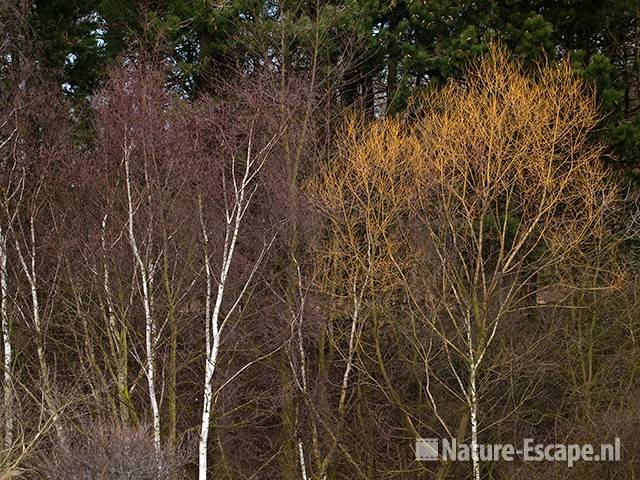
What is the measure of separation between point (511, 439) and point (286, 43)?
9523 mm

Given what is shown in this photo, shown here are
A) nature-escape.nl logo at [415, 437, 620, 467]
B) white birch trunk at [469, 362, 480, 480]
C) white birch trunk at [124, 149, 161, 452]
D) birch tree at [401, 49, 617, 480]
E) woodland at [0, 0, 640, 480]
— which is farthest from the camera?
nature-escape.nl logo at [415, 437, 620, 467]

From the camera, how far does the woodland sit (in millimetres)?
14594

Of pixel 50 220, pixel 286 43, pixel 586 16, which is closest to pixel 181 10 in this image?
pixel 286 43

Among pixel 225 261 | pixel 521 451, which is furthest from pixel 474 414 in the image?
pixel 225 261

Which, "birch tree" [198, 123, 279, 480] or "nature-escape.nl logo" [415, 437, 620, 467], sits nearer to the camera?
"birch tree" [198, 123, 279, 480]

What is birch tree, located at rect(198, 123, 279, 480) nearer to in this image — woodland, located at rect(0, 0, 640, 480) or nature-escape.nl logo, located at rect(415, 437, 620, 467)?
woodland, located at rect(0, 0, 640, 480)

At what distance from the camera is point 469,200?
15.3 m

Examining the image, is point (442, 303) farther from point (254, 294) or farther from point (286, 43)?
point (286, 43)

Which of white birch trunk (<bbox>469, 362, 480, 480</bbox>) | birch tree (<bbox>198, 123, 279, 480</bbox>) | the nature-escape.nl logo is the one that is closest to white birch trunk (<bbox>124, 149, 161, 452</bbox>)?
birch tree (<bbox>198, 123, 279, 480</bbox>)

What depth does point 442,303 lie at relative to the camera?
14547 millimetres

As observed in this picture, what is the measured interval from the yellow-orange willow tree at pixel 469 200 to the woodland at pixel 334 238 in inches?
3.0

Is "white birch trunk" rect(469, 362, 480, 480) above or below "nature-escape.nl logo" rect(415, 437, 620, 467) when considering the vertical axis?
above

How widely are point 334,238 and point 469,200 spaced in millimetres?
2810

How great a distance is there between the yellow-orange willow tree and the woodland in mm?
75
